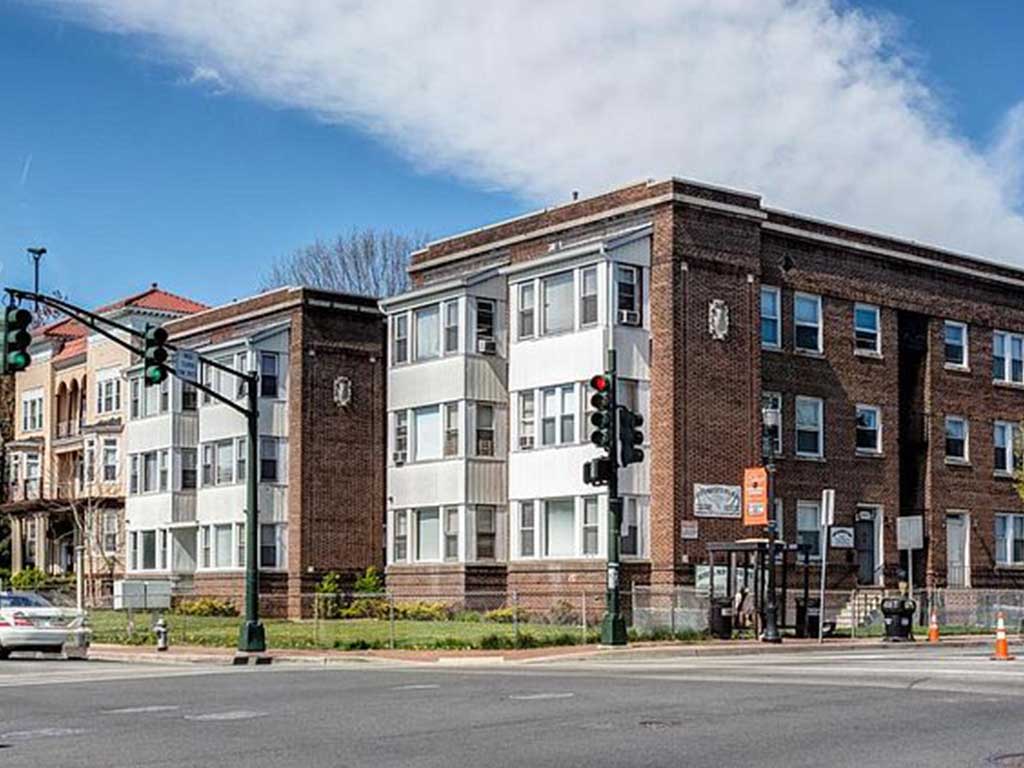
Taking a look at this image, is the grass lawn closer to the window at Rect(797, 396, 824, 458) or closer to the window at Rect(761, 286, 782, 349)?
the window at Rect(797, 396, 824, 458)

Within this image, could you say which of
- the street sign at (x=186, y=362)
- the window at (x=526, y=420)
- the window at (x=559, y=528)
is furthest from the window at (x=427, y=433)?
the street sign at (x=186, y=362)

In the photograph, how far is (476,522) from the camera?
47125 millimetres

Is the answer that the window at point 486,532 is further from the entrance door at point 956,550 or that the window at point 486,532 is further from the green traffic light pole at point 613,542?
the green traffic light pole at point 613,542

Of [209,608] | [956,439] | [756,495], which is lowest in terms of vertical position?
[209,608]

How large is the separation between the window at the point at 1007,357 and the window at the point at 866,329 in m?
5.95

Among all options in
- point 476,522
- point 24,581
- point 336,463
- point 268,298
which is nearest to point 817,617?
point 476,522

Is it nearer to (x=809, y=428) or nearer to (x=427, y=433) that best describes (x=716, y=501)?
(x=809, y=428)

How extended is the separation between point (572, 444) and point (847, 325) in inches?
376

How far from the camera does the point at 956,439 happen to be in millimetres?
51125

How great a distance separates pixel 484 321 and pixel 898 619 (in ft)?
52.4

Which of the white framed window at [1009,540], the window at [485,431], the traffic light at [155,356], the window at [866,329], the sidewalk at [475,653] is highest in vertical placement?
the window at [866,329]

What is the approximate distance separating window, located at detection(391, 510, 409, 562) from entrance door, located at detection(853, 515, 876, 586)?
1321 centimetres

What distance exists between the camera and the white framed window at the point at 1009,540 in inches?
2021

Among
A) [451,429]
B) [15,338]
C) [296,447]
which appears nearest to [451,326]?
[451,429]
